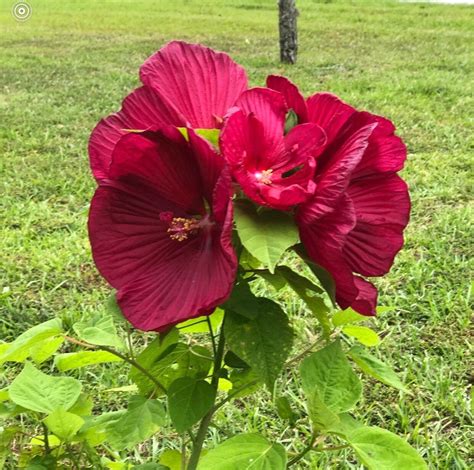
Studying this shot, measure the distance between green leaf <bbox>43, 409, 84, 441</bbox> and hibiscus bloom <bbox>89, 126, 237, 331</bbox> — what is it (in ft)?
0.94

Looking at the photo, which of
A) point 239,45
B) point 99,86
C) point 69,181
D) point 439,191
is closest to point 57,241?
point 69,181

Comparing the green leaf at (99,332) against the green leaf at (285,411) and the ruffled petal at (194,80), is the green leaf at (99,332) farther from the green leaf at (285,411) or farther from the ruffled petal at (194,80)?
the ruffled petal at (194,80)

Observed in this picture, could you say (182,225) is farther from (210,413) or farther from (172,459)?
(172,459)

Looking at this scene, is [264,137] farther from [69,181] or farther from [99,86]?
[99,86]

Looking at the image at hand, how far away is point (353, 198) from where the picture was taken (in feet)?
2.10

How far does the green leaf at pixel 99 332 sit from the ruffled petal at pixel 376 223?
326 millimetres

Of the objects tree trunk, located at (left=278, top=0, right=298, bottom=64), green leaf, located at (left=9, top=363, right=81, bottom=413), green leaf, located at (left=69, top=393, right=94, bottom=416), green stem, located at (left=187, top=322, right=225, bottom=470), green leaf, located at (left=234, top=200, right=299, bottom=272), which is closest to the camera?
green leaf, located at (left=234, top=200, right=299, bottom=272)

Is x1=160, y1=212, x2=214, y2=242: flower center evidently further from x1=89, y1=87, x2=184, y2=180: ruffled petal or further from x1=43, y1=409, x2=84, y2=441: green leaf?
x1=43, y1=409, x2=84, y2=441: green leaf

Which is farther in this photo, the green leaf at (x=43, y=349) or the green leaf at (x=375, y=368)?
the green leaf at (x=43, y=349)

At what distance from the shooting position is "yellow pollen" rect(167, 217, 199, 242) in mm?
601

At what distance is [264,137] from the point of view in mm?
609

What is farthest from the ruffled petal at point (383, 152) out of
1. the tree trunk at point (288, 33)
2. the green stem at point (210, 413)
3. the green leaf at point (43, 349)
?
the tree trunk at point (288, 33)

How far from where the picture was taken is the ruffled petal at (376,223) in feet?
2.05

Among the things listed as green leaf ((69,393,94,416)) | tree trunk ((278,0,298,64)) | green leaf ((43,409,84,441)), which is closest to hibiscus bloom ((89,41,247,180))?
green leaf ((43,409,84,441))
